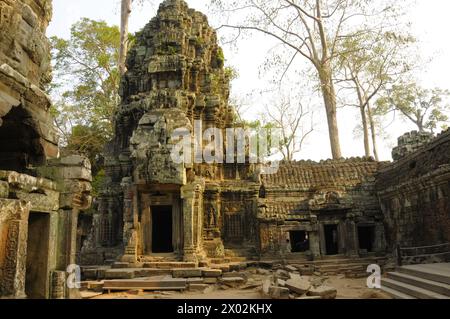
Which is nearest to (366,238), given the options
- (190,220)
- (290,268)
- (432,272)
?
(290,268)

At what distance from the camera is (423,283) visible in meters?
8.09

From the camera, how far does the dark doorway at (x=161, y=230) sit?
14188 millimetres

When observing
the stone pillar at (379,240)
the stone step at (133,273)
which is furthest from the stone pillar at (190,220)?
the stone pillar at (379,240)

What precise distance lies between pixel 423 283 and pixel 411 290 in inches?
12.1

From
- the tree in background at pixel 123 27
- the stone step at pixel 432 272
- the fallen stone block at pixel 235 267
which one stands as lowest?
the fallen stone block at pixel 235 267

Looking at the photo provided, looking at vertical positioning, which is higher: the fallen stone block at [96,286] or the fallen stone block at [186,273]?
the fallen stone block at [186,273]

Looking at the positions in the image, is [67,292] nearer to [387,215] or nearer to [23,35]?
[23,35]

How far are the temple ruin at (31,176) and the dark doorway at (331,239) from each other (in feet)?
38.2

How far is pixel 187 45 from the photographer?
15.5 metres

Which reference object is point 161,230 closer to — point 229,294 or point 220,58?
point 229,294

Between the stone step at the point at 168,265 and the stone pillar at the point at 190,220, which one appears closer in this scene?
the stone step at the point at 168,265

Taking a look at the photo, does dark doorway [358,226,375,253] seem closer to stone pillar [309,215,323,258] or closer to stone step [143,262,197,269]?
stone pillar [309,215,323,258]

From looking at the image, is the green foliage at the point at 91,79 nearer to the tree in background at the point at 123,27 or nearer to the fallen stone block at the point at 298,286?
the tree in background at the point at 123,27
